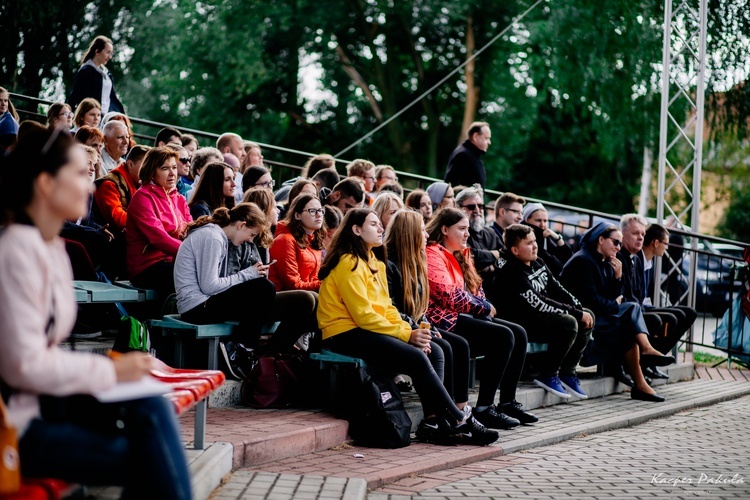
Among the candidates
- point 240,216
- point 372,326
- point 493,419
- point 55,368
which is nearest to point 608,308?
point 493,419

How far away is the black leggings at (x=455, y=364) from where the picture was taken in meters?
7.51

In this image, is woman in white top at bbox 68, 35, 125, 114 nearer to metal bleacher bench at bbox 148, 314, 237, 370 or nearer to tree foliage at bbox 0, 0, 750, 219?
metal bleacher bench at bbox 148, 314, 237, 370

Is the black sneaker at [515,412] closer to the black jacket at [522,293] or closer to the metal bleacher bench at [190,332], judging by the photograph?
the black jacket at [522,293]

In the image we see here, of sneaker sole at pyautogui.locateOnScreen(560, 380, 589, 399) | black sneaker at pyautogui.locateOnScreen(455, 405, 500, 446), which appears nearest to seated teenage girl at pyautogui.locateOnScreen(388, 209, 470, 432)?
black sneaker at pyautogui.locateOnScreen(455, 405, 500, 446)

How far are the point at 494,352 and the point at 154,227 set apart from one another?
9.59 ft

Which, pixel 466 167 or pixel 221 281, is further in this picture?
pixel 466 167

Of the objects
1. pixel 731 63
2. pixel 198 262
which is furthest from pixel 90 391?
pixel 731 63

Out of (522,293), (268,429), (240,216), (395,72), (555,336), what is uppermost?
(395,72)

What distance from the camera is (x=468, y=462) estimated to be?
6.82 metres

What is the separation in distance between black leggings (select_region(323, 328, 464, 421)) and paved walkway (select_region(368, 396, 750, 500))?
557 mm

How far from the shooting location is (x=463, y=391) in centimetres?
766

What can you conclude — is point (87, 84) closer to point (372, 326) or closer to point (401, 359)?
point (372, 326)

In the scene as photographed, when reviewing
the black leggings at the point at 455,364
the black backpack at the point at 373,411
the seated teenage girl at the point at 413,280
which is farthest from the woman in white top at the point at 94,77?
the black backpack at the point at 373,411

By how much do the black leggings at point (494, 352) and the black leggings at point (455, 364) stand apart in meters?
0.35
